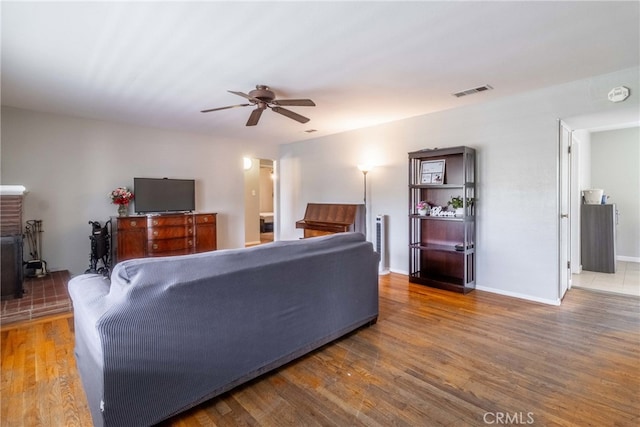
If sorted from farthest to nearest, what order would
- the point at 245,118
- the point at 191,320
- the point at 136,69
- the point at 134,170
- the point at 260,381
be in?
the point at 134,170 → the point at 245,118 → the point at 136,69 → the point at 260,381 → the point at 191,320

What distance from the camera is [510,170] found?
387 cm

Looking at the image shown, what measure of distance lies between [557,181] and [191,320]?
393cm

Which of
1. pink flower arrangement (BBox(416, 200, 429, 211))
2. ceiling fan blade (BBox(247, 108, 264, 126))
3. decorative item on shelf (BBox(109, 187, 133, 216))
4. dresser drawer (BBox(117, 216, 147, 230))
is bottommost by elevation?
dresser drawer (BBox(117, 216, 147, 230))

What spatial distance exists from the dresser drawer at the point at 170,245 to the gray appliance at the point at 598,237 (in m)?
6.44

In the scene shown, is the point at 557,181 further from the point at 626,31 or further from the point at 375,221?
the point at 375,221

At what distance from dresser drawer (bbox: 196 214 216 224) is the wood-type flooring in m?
2.50

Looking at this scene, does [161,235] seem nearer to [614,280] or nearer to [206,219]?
[206,219]

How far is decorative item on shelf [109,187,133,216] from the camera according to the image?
195 inches

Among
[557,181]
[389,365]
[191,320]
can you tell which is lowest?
[389,365]

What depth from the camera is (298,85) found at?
3408 mm

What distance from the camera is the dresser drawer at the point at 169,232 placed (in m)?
4.99

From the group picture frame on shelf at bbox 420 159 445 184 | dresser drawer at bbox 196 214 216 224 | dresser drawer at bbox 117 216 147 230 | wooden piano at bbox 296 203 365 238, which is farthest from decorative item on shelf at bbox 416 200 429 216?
dresser drawer at bbox 117 216 147 230

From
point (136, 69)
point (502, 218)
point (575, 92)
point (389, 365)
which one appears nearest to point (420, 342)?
point (389, 365)

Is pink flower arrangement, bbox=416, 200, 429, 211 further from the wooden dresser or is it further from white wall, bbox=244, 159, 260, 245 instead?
white wall, bbox=244, 159, 260, 245
